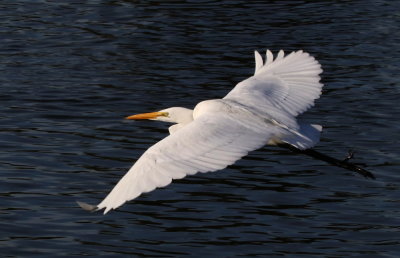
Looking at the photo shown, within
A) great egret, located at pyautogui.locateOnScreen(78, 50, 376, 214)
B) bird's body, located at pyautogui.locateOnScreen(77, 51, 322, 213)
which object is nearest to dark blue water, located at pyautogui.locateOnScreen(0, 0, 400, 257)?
great egret, located at pyautogui.locateOnScreen(78, 50, 376, 214)

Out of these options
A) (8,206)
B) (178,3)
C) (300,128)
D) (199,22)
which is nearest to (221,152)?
(300,128)

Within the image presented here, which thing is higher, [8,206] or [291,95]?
[291,95]

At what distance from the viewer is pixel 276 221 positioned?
9219mm

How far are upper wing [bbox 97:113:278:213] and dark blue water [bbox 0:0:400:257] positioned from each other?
1.21 m

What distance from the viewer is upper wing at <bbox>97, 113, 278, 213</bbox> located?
22.1 feet

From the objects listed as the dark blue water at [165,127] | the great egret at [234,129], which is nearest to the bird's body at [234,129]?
the great egret at [234,129]

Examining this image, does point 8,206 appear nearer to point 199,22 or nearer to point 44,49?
point 44,49

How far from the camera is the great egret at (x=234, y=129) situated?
6887mm

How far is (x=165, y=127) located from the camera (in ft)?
38.9

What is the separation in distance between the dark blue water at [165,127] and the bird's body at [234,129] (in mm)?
964

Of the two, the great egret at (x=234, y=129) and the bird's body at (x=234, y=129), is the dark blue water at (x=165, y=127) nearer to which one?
the great egret at (x=234, y=129)

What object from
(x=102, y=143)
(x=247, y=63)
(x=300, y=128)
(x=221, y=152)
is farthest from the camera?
(x=247, y=63)

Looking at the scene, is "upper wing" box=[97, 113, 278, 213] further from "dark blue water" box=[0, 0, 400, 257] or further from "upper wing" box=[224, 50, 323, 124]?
"dark blue water" box=[0, 0, 400, 257]

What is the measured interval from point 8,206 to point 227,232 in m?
2.06
